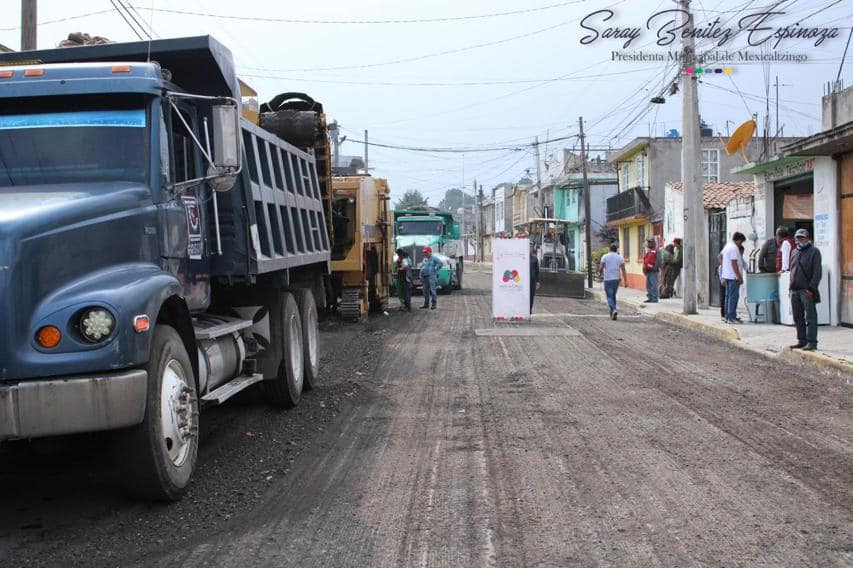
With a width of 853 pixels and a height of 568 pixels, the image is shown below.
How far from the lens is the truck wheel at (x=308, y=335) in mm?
10125

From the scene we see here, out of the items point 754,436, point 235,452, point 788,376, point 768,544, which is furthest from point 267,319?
point 788,376

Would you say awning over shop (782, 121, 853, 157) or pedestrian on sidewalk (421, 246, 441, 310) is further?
pedestrian on sidewalk (421, 246, 441, 310)

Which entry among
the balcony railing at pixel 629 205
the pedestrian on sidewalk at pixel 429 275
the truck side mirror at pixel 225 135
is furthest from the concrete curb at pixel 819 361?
the balcony railing at pixel 629 205

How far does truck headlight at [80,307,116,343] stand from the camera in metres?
4.91

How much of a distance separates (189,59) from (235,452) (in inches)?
134

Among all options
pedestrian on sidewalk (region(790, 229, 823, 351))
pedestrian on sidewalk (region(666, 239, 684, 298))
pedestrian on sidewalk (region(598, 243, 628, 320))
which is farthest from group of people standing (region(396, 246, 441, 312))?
pedestrian on sidewalk (region(790, 229, 823, 351))

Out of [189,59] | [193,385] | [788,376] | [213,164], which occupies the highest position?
[189,59]

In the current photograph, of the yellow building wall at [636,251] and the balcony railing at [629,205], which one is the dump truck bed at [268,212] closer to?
the balcony railing at [629,205]

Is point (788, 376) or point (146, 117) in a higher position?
point (146, 117)

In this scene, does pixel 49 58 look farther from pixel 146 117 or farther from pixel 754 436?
pixel 754 436

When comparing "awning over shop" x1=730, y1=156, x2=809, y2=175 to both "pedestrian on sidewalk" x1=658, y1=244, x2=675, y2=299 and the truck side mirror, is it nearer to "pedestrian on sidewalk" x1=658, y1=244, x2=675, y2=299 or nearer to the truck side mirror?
"pedestrian on sidewalk" x1=658, y1=244, x2=675, y2=299

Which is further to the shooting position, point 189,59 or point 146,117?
point 189,59

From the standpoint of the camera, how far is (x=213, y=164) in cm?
639

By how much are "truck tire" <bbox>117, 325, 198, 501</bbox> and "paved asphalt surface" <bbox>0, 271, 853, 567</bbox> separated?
0.18 metres
